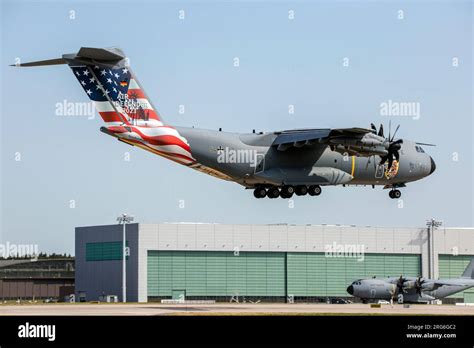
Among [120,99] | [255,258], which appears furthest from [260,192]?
[255,258]

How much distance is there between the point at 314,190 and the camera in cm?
6369

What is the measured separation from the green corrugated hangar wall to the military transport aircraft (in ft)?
135

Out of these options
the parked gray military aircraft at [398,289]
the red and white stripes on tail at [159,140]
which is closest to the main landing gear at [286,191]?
the red and white stripes on tail at [159,140]

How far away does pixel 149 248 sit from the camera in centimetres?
10438

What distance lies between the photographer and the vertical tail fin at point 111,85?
5703 centimetres

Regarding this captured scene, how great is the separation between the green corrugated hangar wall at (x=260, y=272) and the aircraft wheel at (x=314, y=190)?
42.7 meters

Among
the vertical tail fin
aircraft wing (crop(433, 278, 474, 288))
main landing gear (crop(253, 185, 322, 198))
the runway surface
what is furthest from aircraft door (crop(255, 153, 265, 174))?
aircraft wing (crop(433, 278, 474, 288))

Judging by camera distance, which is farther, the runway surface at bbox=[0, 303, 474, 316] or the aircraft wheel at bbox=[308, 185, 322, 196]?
the aircraft wheel at bbox=[308, 185, 322, 196]

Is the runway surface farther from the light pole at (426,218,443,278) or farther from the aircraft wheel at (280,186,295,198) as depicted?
the light pole at (426,218,443,278)

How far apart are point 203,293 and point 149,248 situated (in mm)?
7698

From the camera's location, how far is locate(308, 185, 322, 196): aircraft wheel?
6366 centimetres

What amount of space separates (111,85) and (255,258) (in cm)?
5285
